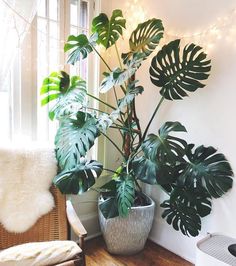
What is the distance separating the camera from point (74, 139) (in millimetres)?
1925

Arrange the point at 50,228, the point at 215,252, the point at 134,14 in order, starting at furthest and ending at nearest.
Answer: the point at 134,14 < the point at 50,228 < the point at 215,252

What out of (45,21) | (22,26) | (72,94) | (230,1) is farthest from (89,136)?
(230,1)

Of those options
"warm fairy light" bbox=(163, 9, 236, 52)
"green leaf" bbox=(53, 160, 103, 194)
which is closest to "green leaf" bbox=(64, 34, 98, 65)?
"warm fairy light" bbox=(163, 9, 236, 52)

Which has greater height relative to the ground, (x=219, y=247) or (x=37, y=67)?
(x=37, y=67)

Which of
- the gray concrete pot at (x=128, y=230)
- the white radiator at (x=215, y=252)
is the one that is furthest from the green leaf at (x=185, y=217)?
the gray concrete pot at (x=128, y=230)

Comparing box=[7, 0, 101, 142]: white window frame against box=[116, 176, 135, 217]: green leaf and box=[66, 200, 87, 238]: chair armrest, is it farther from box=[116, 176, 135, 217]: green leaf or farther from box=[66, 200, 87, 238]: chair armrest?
box=[116, 176, 135, 217]: green leaf

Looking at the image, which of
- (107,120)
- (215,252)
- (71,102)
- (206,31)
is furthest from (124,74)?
(215,252)

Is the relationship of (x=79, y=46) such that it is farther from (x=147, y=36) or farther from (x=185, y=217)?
(x=185, y=217)

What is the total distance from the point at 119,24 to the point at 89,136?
89cm

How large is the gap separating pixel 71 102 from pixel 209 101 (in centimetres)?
103

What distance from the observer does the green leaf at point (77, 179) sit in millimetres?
1833

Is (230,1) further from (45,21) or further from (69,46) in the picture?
(45,21)

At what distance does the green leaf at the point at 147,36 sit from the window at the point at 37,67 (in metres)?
0.61

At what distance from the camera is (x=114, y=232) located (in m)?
2.15
